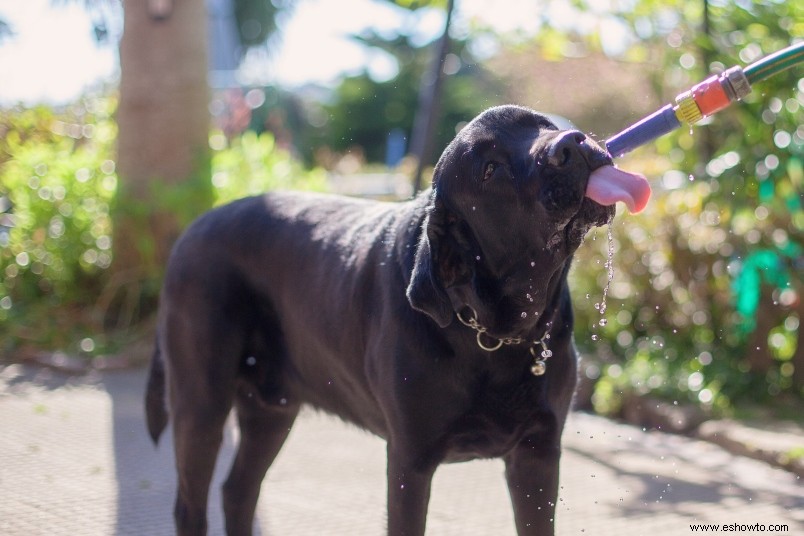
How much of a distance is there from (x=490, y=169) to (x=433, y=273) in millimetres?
328

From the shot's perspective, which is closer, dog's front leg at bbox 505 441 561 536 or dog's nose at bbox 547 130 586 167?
dog's nose at bbox 547 130 586 167

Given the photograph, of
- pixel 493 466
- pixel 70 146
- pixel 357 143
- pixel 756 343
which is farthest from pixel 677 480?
pixel 357 143

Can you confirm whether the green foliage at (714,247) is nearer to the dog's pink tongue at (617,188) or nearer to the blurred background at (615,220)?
the blurred background at (615,220)

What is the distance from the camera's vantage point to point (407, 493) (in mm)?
2725

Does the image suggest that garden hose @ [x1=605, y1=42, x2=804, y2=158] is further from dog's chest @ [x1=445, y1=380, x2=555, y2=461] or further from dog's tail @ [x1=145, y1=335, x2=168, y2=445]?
dog's tail @ [x1=145, y1=335, x2=168, y2=445]

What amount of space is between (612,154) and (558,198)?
387 mm

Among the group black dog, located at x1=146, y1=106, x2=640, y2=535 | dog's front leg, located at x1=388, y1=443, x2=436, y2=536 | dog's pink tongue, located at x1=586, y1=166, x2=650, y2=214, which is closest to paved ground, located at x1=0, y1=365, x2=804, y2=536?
black dog, located at x1=146, y1=106, x2=640, y2=535

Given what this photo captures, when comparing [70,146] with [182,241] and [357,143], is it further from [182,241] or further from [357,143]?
[357,143]

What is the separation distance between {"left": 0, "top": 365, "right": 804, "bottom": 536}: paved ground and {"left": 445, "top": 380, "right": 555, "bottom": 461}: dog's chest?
1542mm

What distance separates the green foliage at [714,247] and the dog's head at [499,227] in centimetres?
307

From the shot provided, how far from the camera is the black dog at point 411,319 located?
2.58 meters

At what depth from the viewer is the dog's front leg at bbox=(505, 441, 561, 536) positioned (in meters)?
2.86

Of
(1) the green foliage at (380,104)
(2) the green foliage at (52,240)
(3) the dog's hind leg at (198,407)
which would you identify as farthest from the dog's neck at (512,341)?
(1) the green foliage at (380,104)

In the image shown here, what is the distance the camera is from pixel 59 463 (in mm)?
4969
